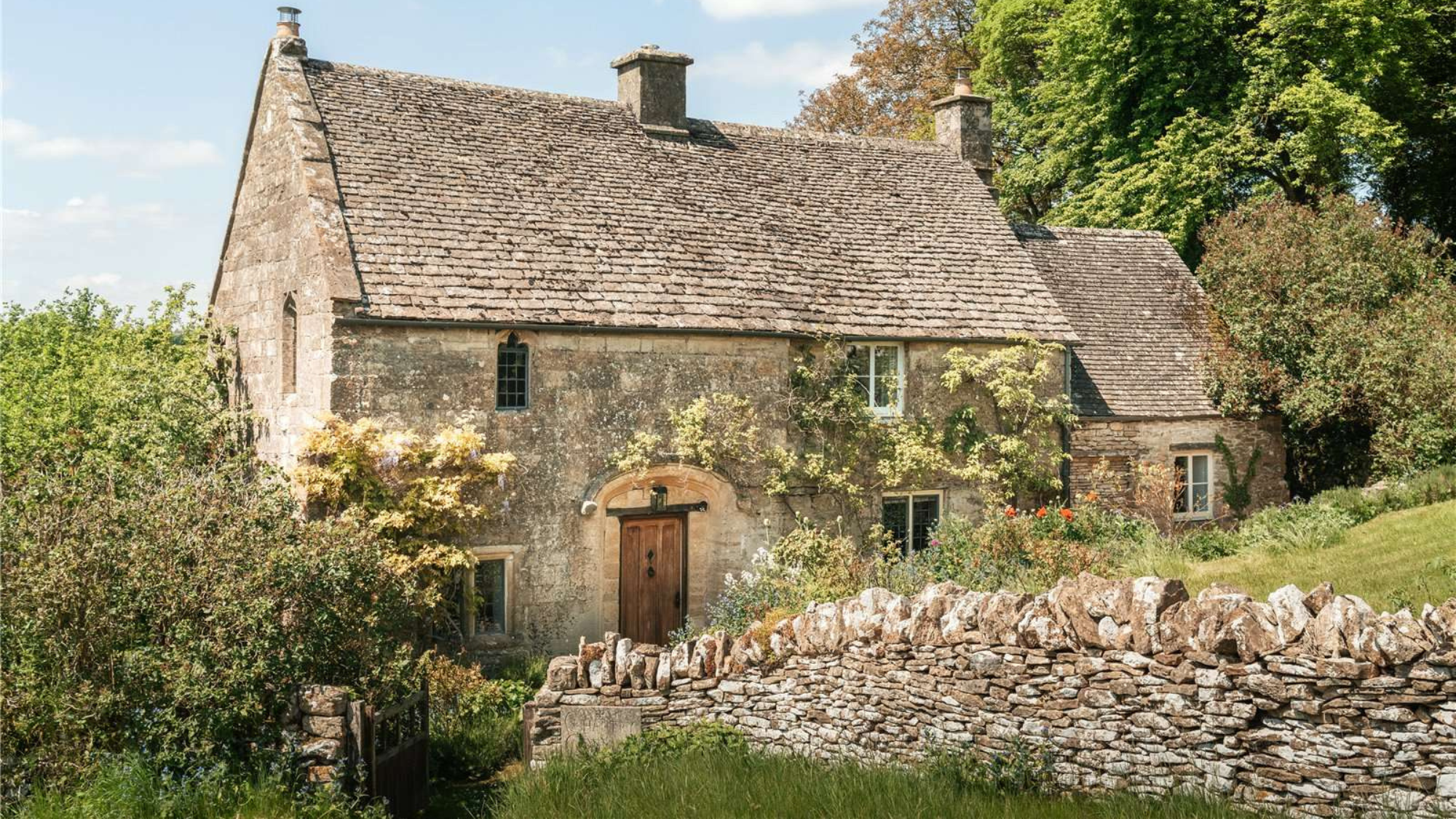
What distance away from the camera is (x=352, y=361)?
1544 centimetres

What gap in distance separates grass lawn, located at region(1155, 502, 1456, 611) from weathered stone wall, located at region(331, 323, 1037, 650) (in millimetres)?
6136

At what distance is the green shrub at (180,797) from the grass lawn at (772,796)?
1.60 metres

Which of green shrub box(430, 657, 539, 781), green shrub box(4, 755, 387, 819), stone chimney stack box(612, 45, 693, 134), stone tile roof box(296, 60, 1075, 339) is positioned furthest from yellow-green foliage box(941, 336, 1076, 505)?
green shrub box(4, 755, 387, 819)

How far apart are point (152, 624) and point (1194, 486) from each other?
64.2 ft

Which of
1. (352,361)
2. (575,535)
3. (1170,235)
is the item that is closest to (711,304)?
(575,535)

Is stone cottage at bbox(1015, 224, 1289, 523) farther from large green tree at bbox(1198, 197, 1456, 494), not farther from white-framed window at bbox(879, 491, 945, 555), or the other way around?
white-framed window at bbox(879, 491, 945, 555)

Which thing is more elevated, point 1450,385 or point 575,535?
point 1450,385

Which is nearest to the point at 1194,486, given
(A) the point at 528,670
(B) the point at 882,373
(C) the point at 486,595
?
(B) the point at 882,373

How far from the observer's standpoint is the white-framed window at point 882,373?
1905cm

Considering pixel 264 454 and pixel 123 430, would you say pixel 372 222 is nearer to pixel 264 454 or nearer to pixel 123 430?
pixel 264 454

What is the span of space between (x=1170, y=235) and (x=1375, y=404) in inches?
313

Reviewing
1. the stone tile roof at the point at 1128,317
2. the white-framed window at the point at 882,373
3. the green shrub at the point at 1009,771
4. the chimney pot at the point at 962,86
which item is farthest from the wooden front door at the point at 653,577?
the chimney pot at the point at 962,86

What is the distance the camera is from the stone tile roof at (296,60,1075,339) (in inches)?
663

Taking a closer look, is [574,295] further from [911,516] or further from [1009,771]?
[1009,771]
